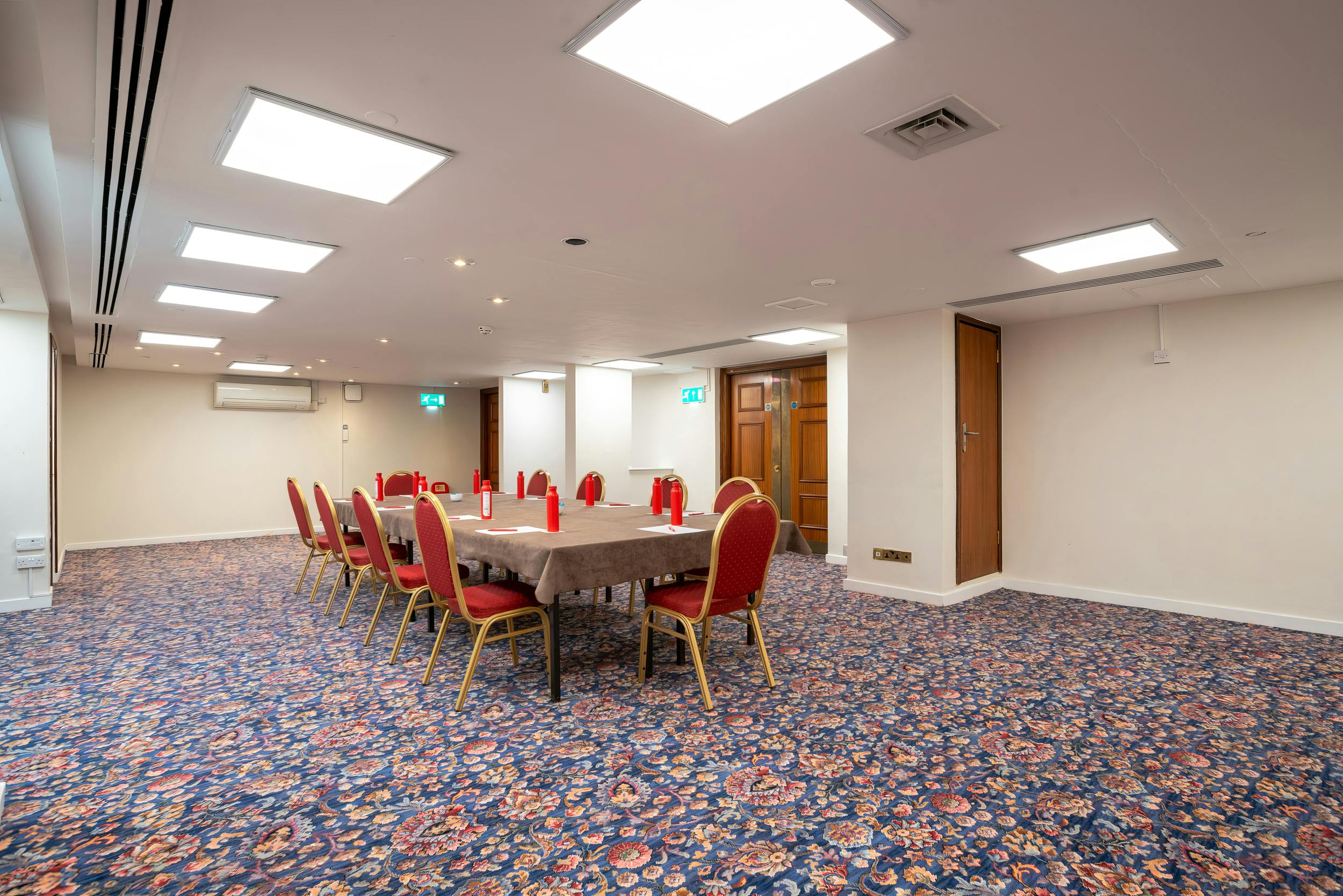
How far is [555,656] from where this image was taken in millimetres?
3455

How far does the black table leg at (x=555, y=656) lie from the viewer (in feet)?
11.3

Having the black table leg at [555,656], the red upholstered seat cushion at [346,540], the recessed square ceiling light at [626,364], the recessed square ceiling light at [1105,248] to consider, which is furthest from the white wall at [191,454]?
the recessed square ceiling light at [1105,248]

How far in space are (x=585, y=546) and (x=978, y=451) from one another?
4.21 meters

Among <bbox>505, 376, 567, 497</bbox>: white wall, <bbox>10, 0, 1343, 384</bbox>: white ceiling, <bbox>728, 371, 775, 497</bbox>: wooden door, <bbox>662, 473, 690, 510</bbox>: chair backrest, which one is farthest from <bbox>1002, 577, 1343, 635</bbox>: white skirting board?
<bbox>505, 376, 567, 497</bbox>: white wall

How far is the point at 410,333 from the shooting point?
22.3 feet

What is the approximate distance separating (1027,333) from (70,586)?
978 cm

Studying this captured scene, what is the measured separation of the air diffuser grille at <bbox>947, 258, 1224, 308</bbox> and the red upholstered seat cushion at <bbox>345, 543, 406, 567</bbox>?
4.93 m

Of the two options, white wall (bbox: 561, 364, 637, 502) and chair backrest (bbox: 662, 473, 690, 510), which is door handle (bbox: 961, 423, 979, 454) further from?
white wall (bbox: 561, 364, 637, 502)

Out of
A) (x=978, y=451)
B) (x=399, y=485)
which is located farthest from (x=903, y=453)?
(x=399, y=485)

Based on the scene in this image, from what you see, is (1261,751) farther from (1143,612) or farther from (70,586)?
(70,586)

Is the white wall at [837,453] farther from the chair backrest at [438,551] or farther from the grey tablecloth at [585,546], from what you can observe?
the chair backrest at [438,551]

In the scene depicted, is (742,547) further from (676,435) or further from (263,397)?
(263,397)

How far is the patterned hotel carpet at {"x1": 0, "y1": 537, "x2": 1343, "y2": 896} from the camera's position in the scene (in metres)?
2.07

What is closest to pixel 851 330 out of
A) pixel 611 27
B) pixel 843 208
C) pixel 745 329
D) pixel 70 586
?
pixel 745 329
